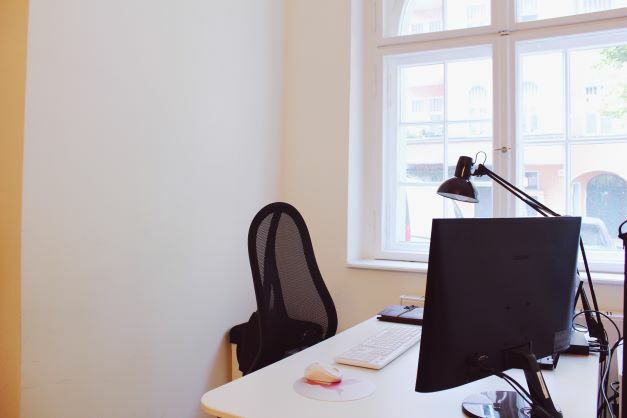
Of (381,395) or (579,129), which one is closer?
(381,395)

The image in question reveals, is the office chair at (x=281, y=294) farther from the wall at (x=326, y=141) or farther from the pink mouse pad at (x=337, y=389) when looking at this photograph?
the wall at (x=326, y=141)

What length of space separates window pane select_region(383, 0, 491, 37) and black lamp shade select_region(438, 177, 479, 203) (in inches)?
58.9

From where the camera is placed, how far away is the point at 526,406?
1.20 meters

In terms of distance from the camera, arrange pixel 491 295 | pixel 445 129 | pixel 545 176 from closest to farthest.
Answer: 1. pixel 491 295
2. pixel 545 176
3. pixel 445 129

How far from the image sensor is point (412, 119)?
10.4 feet

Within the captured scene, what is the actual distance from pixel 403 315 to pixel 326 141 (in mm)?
1384

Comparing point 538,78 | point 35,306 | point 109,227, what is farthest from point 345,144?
point 35,306

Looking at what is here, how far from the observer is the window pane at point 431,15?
118 inches

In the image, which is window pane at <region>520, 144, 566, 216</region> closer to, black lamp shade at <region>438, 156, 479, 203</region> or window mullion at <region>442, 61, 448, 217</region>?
window mullion at <region>442, 61, 448, 217</region>

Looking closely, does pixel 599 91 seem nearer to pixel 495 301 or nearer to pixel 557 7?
pixel 557 7

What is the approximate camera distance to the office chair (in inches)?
73.6

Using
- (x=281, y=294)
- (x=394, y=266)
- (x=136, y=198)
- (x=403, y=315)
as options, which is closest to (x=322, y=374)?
(x=281, y=294)

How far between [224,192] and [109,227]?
2.59 ft

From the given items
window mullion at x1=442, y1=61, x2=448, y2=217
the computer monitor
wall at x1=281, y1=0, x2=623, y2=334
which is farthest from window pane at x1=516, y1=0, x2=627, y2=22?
the computer monitor
